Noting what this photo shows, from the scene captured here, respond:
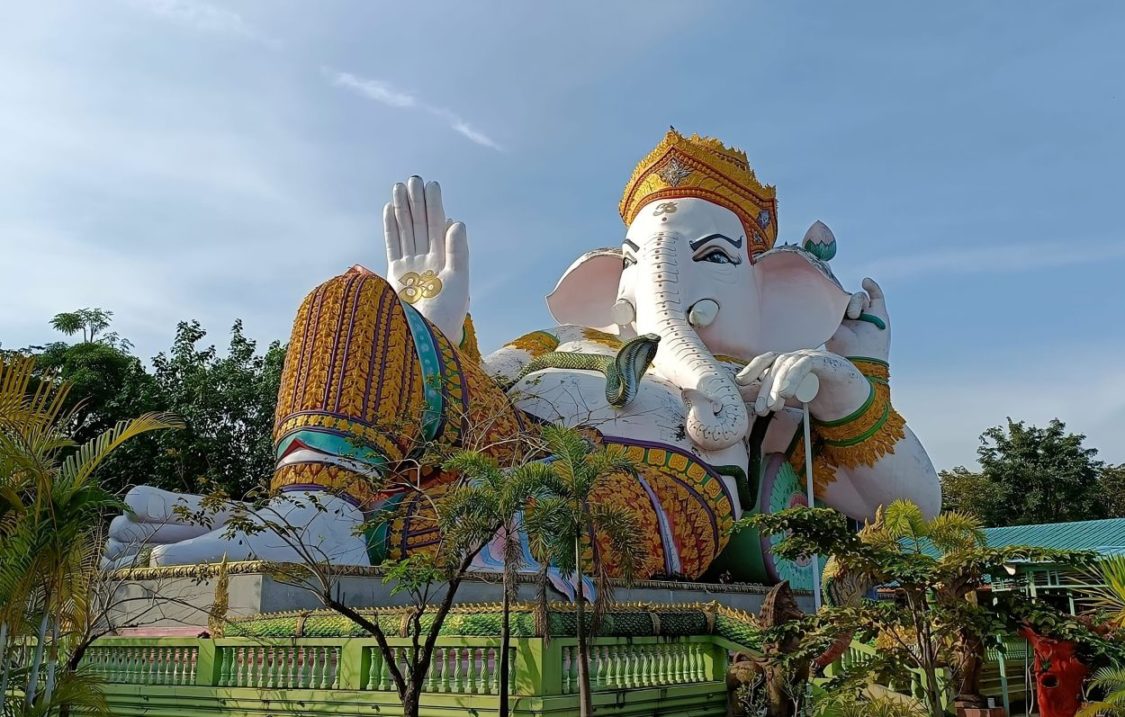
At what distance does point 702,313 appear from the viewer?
42.1ft

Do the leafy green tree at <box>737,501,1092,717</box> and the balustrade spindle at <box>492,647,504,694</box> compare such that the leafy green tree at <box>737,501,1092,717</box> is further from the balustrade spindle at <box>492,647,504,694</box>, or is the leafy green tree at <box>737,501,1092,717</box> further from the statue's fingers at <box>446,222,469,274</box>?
the statue's fingers at <box>446,222,469,274</box>

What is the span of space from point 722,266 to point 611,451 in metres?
6.94

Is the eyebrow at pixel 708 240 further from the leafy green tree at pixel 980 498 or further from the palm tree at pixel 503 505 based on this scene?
the leafy green tree at pixel 980 498

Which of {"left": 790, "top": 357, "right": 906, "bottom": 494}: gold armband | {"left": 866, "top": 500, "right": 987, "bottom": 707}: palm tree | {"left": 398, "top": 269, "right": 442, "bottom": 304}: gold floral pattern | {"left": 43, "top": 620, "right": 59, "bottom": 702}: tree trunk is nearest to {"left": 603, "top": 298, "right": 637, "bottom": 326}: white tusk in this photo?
{"left": 790, "top": 357, "right": 906, "bottom": 494}: gold armband

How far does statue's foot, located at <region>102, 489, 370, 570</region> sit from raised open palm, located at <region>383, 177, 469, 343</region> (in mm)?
3268

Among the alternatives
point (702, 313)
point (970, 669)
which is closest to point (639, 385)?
point (702, 313)

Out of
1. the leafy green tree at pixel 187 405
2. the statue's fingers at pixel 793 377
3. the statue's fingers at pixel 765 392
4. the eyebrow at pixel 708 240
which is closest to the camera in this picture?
the statue's fingers at pixel 793 377

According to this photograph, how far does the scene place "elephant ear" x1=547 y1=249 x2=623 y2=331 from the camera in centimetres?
1464

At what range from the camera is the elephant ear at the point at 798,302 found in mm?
14172

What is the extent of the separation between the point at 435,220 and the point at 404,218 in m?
0.37

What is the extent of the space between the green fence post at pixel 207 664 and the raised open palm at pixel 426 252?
4.83 meters

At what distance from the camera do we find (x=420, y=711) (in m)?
6.32

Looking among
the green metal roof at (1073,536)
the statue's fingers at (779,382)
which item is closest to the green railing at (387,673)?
the statue's fingers at (779,382)

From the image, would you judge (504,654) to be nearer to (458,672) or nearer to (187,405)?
(458,672)
